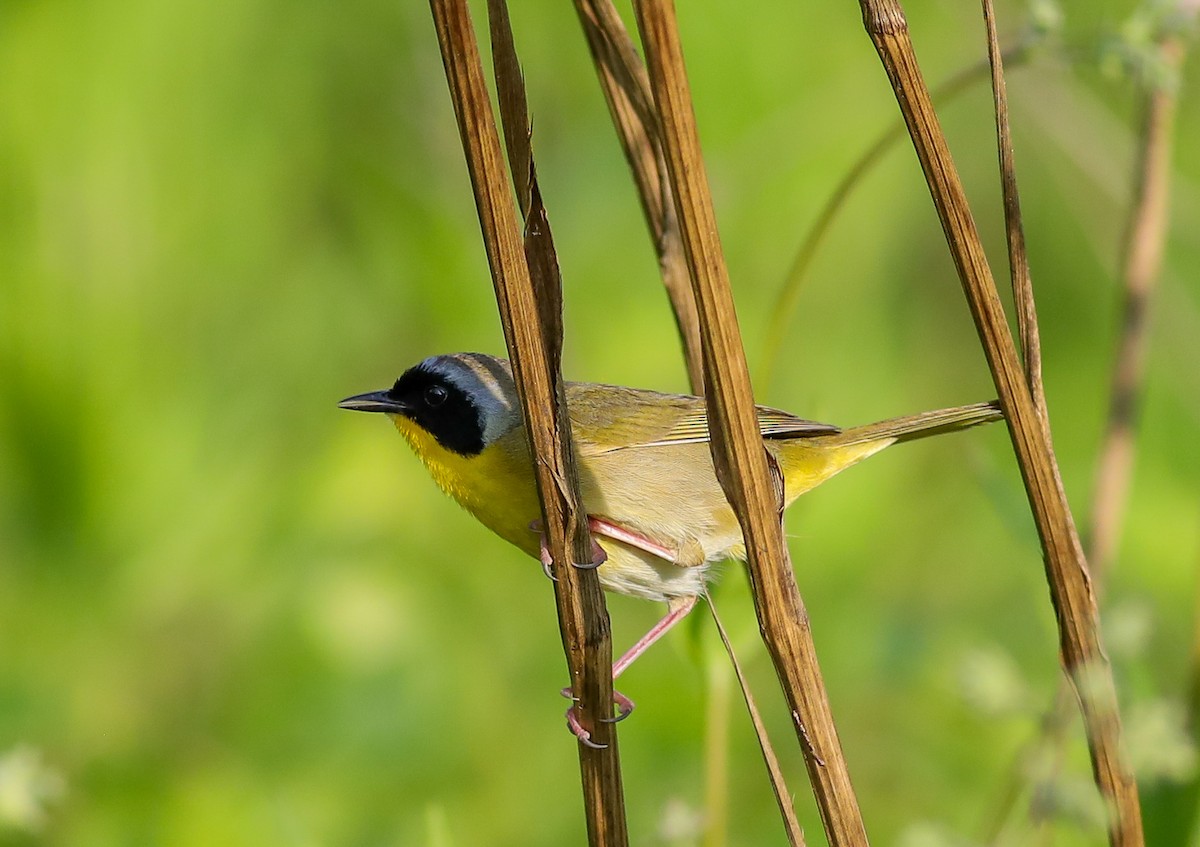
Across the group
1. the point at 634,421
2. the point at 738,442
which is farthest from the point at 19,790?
the point at 634,421

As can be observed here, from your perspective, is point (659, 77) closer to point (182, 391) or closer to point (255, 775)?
point (255, 775)

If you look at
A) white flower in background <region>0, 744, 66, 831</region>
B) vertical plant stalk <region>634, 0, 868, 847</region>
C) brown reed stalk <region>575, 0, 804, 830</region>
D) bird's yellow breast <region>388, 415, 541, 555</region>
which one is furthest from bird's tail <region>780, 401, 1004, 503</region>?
white flower in background <region>0, 744, 66, 831</region>

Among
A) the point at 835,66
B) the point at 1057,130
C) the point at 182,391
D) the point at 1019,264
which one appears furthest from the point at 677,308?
the point at 835,66

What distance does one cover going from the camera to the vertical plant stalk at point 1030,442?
127cm

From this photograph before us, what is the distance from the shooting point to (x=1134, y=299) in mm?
2463

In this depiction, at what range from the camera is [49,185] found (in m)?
4.13

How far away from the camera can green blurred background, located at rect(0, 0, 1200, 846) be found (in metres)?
3.73

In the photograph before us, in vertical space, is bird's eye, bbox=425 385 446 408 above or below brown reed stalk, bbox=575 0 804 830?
below

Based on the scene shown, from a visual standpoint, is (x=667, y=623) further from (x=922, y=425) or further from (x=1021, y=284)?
(x=1021, y=284)

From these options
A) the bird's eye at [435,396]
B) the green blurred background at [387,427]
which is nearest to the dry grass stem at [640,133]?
the bird's eye at [435,396]

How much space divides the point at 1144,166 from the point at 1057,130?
1455mm

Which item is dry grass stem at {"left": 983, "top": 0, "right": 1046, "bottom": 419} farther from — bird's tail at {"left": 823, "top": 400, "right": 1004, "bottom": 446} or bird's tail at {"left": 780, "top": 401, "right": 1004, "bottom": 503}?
bird's tail at {"left": 780, "top": 401, "right": 1004, "bottom": 503}

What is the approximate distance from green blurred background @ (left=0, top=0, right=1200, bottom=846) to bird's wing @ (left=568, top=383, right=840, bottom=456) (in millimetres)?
946

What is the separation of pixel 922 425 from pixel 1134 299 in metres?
0.49
